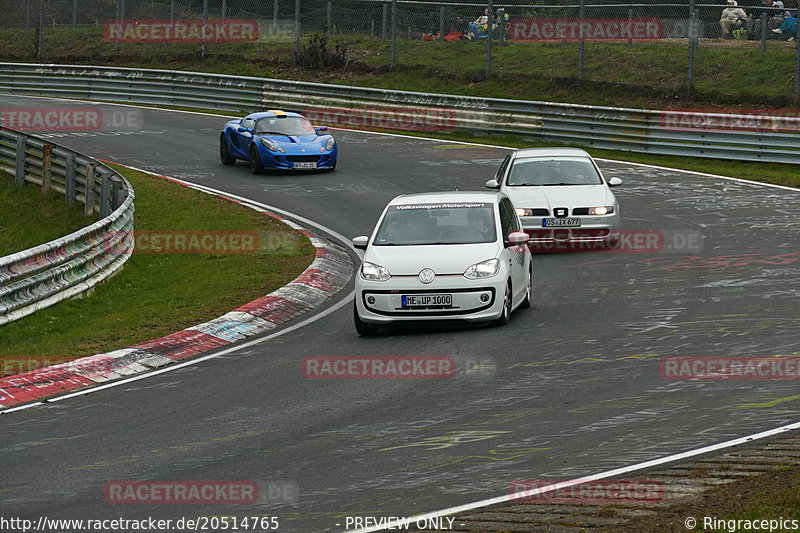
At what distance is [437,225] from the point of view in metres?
13.2

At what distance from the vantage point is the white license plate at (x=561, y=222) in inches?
672

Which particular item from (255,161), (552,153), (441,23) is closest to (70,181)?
(255,161)

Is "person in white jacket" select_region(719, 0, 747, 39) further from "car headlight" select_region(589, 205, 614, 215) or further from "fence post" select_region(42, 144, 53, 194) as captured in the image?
"fence post" select_region(42, 144, 53, 194)

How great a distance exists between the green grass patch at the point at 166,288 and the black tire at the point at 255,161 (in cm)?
382

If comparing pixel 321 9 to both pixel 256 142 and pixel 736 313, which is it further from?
pixel 736 313

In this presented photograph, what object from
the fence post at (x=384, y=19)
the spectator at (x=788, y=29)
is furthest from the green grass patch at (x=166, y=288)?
the fence post at (x=384, y=19)

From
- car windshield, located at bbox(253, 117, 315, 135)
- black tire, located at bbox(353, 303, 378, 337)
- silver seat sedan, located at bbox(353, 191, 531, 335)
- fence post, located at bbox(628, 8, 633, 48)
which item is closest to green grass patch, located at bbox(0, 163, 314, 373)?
black tire, located at bbox(353, 303, 378, 337)

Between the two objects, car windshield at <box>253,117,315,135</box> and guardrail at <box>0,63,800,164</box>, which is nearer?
guardrail at <box>0,63,800,164</box>

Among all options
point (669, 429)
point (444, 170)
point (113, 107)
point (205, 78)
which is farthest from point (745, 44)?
point (669, 429)

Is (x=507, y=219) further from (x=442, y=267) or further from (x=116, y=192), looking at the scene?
(x=116, y=192)

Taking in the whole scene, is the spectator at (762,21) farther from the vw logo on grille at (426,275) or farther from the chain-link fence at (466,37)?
the vw logo on grille at (426,275)

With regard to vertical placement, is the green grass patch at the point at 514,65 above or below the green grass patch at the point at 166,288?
above

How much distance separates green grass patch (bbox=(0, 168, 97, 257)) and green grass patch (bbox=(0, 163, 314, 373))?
4.18 ft

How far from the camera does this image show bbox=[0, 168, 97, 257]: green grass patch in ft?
68.0
